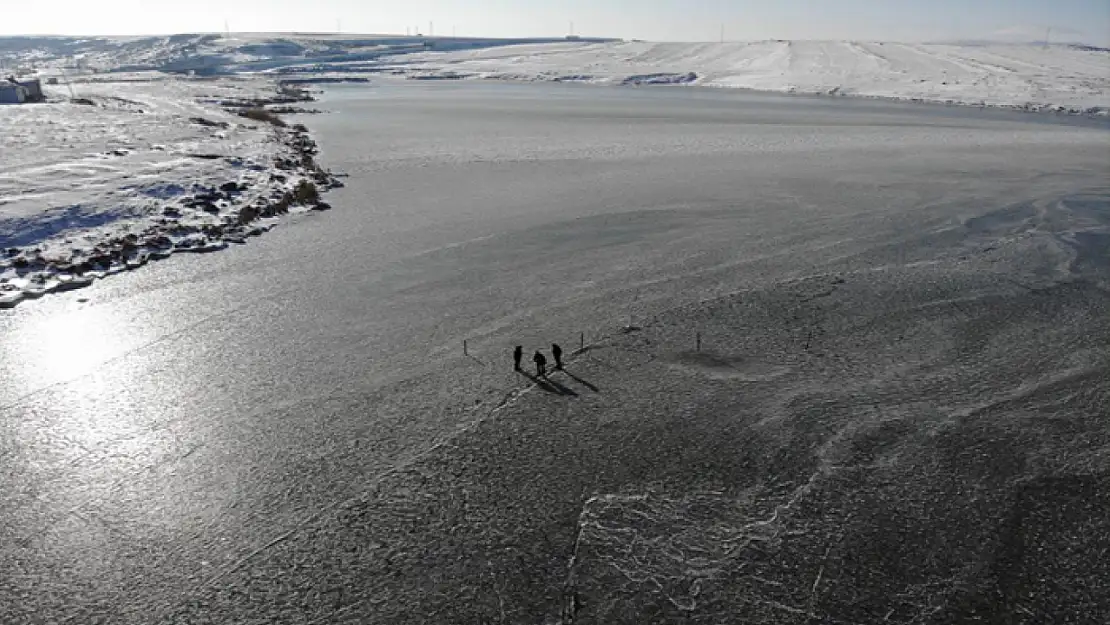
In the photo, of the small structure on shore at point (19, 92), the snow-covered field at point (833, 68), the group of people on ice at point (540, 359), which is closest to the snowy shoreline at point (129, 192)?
the group of people on ice at point (540, 359)

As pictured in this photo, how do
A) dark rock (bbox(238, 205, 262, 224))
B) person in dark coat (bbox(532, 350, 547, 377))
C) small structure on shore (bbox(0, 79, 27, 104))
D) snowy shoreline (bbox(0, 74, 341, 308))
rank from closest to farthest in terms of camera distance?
person in dark coat (bbox(532, 350, 547, 377))
snowy shoreline (bbox(0, 74, 341, 308))
dark rock (bbox(238, 205, 262, 224))
small structure on shore (bbox(0, 79, 27, 104))

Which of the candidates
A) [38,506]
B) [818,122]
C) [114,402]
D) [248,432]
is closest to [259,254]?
[114,402]

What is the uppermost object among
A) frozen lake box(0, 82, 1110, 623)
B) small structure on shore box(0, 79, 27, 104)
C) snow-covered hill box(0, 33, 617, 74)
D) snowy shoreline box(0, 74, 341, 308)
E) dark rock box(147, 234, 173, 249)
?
snow-covered hill box(0, 33, 617, 74)

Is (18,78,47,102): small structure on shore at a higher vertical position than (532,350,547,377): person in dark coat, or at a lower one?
higher

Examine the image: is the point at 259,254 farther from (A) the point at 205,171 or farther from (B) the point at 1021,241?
(B) the point at 1021,241

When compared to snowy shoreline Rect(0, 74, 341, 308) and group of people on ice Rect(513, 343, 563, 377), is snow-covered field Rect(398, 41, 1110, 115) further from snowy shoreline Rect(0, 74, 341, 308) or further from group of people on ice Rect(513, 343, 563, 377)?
group of people on ice Rect(513, 343, 563, 377)

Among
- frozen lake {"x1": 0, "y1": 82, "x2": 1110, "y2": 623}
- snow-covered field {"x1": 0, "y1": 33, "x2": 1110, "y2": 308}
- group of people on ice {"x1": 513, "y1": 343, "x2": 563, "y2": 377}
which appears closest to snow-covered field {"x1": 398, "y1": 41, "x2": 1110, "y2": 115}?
snow-covered field {"x1": 0, "y1": 33, "x2": 1110, "y2": 308}
